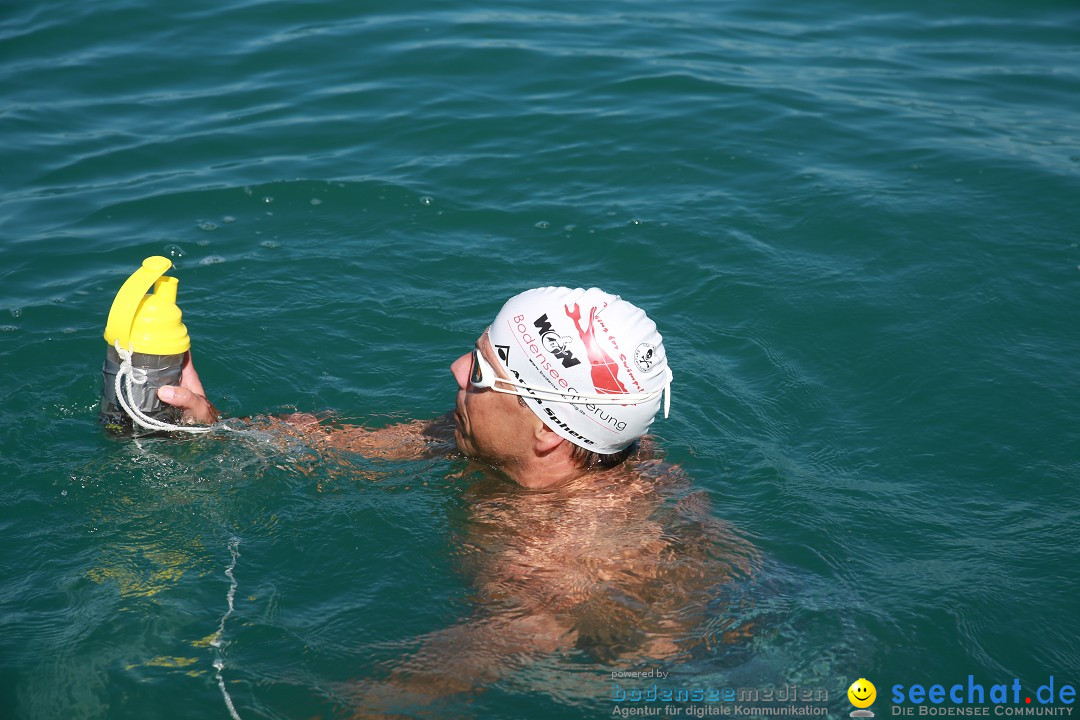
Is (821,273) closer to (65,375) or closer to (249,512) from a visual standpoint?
(249,512)

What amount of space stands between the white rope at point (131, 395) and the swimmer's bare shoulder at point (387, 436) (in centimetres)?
85

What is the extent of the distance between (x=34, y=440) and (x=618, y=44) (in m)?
9.12

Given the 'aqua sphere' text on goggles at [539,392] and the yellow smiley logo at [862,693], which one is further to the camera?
the 'aqua sphere' text on goggles at [539,392]

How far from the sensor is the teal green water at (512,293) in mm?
4602

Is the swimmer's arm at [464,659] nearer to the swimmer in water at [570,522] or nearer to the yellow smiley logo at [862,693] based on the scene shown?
the swimmer in water at [570,522]

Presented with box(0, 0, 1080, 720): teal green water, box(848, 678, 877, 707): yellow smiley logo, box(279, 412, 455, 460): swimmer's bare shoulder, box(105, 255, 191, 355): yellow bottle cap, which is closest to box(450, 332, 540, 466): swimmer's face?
box(0, 0, 1080, 720): teal green water

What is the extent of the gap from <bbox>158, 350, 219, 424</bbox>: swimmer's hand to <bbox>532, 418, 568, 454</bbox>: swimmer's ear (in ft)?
5.89

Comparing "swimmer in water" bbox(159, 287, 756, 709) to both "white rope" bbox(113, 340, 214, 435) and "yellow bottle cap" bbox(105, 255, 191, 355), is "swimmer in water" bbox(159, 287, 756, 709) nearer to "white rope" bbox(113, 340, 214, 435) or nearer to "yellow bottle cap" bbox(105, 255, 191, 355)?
"white rope" bbox(113, 340, 214, 435)

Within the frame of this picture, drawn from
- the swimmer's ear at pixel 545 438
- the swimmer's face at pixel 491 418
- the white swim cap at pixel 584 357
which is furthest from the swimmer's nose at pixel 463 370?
the swimmer's ear at pixel 545 438

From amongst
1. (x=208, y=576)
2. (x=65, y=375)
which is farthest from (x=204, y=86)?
(x=208, y=576)

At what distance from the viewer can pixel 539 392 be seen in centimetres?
467

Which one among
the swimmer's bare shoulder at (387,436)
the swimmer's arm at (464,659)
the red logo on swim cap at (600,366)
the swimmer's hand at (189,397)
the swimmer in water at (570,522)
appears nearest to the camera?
the swimmer's arm at (464,659)

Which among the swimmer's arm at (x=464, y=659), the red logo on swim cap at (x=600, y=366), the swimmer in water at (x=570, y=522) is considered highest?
the red logo on swim cap at (x=600, y=366)

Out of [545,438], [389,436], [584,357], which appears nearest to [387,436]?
[389,436]
